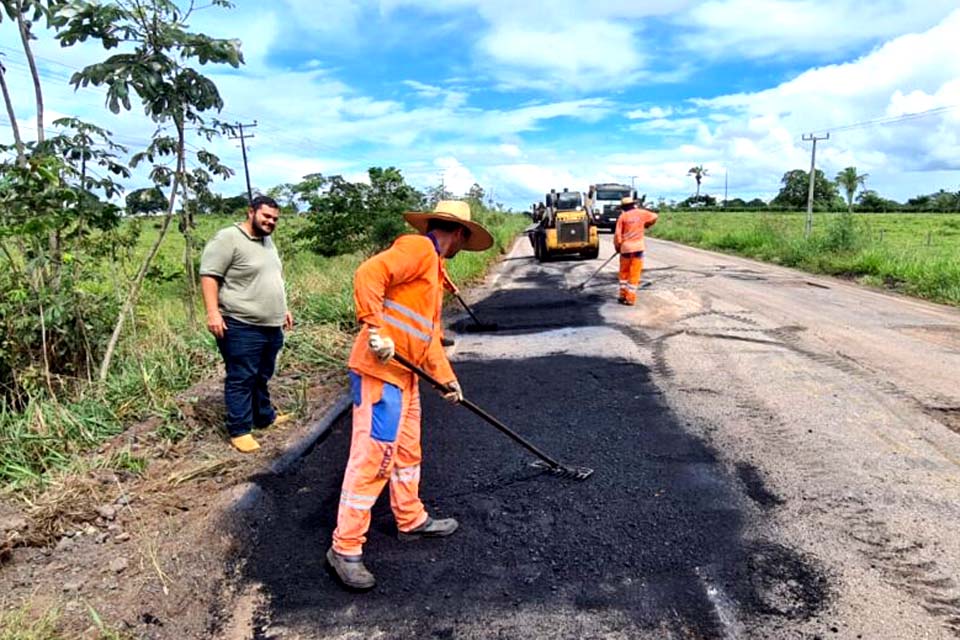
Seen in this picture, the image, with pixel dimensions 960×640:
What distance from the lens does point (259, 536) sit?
3.23 metres

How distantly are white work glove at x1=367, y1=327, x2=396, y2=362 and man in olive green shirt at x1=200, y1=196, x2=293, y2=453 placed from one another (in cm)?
164

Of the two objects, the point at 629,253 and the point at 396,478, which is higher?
the point at 629,253

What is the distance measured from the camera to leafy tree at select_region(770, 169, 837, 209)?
7438 cm

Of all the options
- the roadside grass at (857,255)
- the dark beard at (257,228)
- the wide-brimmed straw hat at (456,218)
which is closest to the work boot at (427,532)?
the wide-brimmed straw hat at (456,218)

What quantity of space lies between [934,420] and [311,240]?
13888 millimetres

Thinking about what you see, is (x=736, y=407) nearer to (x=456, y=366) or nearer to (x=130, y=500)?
(x=456, y=366)

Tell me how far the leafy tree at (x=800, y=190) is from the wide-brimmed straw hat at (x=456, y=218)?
7943 centimetres

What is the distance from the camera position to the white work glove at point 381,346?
8.87 ft

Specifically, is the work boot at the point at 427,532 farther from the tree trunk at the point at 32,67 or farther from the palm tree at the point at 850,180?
the palm tree at the point at 850,180

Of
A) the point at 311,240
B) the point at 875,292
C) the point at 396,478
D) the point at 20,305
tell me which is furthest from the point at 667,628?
the point at 311,240

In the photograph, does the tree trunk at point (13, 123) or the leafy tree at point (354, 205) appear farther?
the leafy tree at point (354, 205)

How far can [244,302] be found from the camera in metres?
4.06

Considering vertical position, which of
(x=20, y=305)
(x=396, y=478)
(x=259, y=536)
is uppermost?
(x=20, y=305)

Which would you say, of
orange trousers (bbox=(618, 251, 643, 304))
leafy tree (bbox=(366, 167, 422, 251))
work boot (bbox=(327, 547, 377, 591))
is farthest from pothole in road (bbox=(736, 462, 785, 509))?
leafy tree (bbox=(366, 167, 422, 251))
